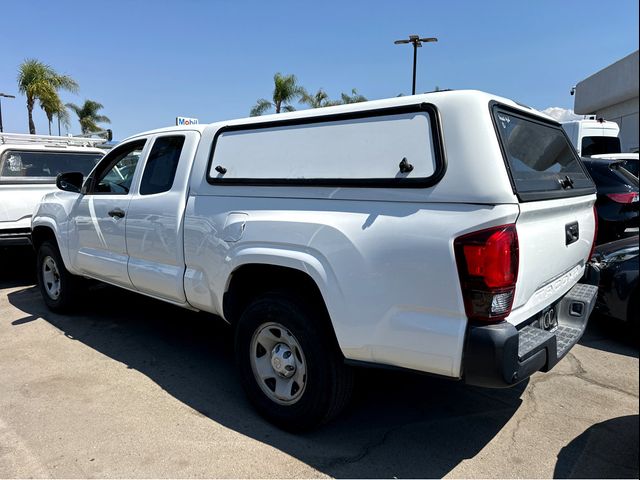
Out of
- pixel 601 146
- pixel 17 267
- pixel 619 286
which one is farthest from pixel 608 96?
pixel 17 267

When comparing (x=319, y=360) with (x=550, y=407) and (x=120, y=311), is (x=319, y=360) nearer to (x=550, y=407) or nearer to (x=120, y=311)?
(x=550, y=407)

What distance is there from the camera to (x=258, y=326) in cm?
318

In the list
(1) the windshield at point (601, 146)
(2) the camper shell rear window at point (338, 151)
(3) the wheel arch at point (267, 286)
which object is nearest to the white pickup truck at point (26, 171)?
(2) the camper shell rear window at point (338, 151)

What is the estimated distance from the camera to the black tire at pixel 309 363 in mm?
2852

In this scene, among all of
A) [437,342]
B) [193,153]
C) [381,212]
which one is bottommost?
[437,342]

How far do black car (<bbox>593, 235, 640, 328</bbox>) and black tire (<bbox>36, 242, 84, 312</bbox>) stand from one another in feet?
17.6

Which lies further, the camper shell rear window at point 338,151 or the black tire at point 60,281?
the black tire at point 60,281

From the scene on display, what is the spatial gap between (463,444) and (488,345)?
1069 millimetres

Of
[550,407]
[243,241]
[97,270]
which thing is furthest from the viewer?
[97,270]

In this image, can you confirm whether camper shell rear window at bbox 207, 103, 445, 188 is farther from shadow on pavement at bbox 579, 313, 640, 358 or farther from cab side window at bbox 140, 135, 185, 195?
shadow on pavement at bbox 579, 313, 640, 358

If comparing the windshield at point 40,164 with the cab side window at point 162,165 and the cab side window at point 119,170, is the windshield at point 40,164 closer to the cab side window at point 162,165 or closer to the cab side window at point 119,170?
the cab side window at point 119,170

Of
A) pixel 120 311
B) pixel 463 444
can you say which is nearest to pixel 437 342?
pixel 463 444

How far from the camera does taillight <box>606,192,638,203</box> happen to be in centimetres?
684

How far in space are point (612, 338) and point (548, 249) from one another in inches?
114
